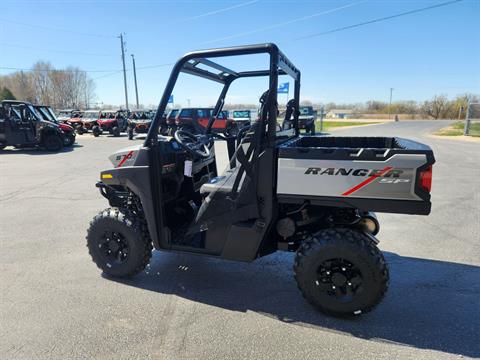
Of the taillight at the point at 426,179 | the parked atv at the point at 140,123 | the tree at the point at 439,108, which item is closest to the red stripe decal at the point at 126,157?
the taillight at the point at 426,179

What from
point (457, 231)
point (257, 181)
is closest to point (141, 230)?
point (257, 181)

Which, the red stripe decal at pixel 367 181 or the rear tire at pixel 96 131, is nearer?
the red stripe decal at pixel 367 181

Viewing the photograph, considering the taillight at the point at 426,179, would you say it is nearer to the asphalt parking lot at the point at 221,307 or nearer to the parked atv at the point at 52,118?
the asphalt parking lot at the point at 221,307

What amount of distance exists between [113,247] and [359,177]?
94.8 inches

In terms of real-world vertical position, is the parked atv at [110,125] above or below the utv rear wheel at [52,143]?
above

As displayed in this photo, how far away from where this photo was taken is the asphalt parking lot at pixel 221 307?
7.64 feet

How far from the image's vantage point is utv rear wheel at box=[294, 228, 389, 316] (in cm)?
249

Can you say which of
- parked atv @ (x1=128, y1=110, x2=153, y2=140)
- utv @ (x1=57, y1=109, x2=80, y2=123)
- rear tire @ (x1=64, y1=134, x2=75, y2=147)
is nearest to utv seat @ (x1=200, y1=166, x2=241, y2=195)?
rear tire @ (x1=64, y1=134, x2=75, y2=147)

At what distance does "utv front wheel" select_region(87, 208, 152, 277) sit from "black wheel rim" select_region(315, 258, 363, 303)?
1682 millimetres

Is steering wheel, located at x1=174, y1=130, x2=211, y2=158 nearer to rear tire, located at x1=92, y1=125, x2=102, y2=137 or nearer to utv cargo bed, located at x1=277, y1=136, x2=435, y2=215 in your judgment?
utv cargo bed, located at x1=277, y1=136, x2=435, y2=215

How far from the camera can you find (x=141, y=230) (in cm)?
318

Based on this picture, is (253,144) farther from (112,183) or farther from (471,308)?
(471,308)

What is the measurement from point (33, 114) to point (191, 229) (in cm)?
1436

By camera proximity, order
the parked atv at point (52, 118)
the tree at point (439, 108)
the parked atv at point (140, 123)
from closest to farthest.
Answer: the parked atv at point (52, 118)
the parked atv at point (140, 123)
the tree at point (439, 108)
